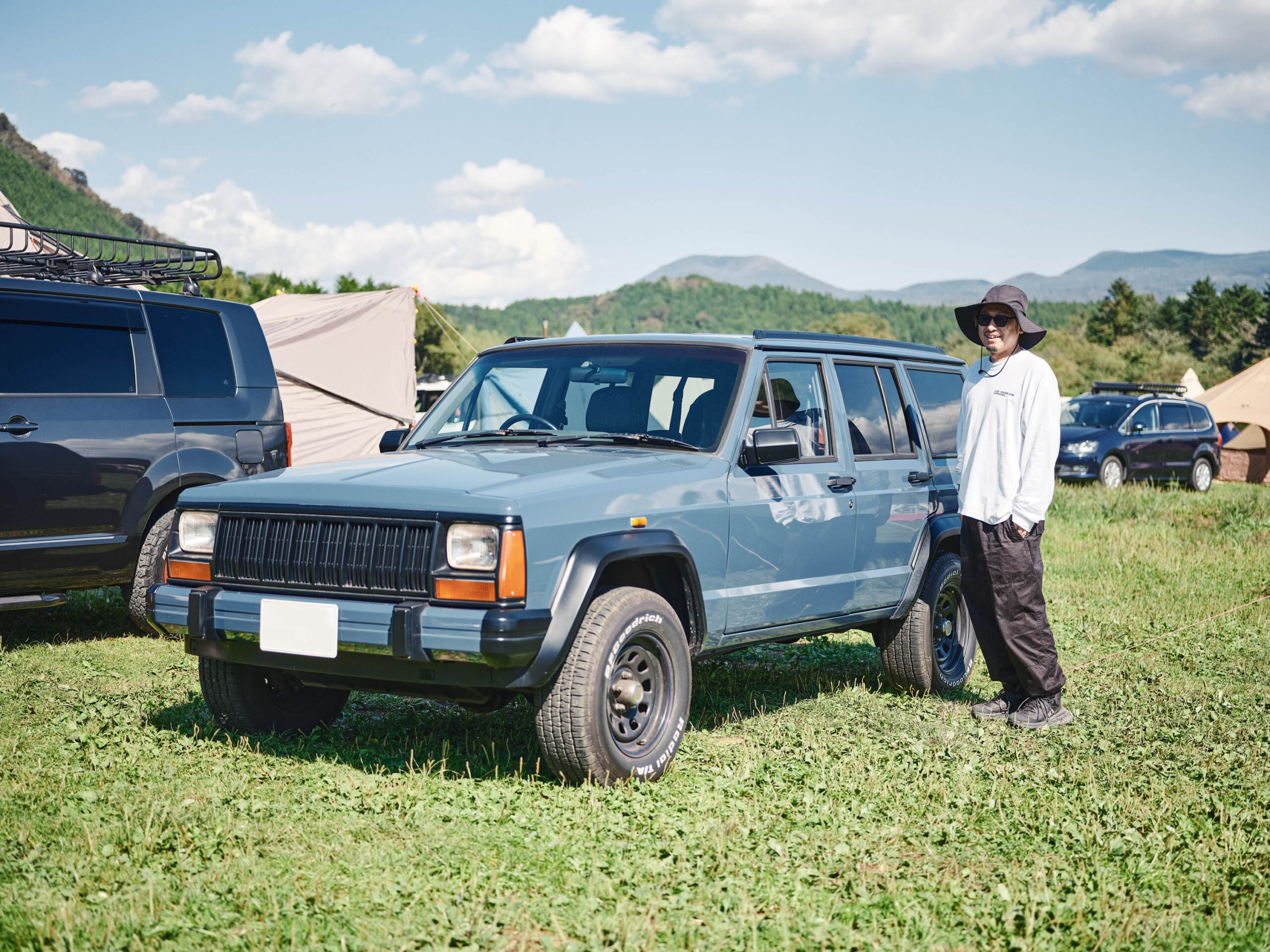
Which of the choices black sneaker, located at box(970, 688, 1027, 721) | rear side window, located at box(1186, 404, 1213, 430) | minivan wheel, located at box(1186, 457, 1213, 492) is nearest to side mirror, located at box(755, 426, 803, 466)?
black sneaker, located at box(970, 688, 1027, 721)

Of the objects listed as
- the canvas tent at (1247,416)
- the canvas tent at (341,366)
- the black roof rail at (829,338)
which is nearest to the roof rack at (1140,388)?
the canvas tent at (1247,416)

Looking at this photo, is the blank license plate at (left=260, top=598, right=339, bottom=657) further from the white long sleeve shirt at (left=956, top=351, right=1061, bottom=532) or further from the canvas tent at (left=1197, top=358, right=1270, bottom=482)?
the canvas tent at (left=1197, top=358, right=1270, bottom=482)

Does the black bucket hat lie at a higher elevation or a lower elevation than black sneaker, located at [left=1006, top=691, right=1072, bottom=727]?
higher

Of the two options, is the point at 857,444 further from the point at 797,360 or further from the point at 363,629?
the point at 363,629

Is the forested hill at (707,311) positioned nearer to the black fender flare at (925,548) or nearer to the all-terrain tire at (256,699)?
the black fender flare at (925,548)

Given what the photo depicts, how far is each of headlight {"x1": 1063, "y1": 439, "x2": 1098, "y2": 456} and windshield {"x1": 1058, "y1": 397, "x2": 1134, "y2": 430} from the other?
0.54m

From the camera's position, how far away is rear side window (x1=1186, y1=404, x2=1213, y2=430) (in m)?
22.5

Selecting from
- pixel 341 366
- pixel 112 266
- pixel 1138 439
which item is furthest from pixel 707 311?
pixel 112 266

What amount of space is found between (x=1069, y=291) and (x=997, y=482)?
596 feet

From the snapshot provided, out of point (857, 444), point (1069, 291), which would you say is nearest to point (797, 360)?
point (857, 444)

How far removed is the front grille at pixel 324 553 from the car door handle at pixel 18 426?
2.81 m

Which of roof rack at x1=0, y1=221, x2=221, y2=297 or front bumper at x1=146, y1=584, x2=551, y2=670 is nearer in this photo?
front bumper at x1=146, y1=584, x2=551, y2=670

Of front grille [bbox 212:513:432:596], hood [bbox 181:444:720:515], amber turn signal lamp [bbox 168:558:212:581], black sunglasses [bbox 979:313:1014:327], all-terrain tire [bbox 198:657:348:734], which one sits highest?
black sunglasses [bbox 979:313:1014:327]

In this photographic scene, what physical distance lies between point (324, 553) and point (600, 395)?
1.67 meters
